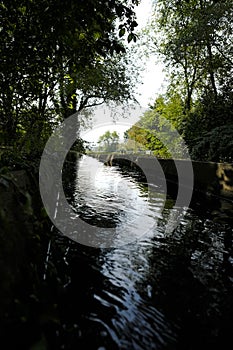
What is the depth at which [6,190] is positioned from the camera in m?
2.27

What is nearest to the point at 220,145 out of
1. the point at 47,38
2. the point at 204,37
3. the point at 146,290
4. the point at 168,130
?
the point at 204,37

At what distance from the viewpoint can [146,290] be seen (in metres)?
2.39

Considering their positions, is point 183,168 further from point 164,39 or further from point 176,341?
point 164,39

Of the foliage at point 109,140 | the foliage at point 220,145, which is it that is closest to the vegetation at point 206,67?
the foliage at point 220,145

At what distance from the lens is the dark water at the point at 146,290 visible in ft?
5.85

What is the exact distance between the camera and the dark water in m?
1.78

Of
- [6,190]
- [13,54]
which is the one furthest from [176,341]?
[13,54]

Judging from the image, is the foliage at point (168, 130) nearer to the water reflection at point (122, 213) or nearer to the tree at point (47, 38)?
the water reflection at point (122, 213)

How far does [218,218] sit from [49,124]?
155 inches

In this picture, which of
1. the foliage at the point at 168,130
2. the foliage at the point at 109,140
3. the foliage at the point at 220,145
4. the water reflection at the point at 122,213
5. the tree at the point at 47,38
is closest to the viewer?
the tree at the point at 47,38


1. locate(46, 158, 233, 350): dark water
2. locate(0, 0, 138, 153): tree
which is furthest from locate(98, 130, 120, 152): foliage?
locate(46, 158, 233, 350): dark water

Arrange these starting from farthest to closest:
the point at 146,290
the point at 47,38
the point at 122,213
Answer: the point at 122,213 < the point at 47,38 < the point at 146,290

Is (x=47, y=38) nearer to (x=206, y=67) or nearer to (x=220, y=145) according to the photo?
(x=220, y=145)

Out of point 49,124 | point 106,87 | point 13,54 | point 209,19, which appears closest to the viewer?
point 13,54
